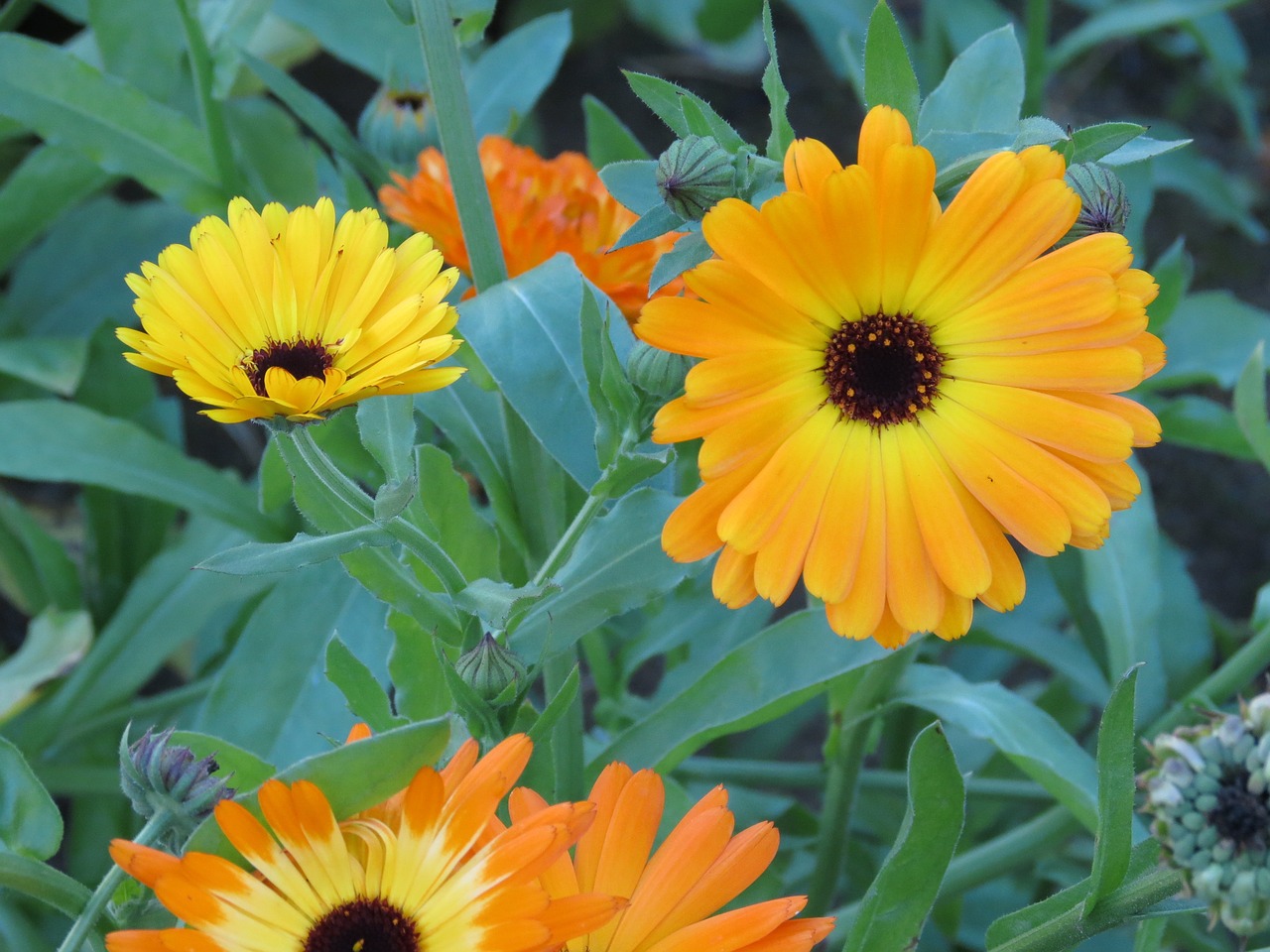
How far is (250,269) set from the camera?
70cm

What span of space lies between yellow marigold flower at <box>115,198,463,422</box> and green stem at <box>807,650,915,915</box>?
18.3 inches

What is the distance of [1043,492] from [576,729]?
422 mm

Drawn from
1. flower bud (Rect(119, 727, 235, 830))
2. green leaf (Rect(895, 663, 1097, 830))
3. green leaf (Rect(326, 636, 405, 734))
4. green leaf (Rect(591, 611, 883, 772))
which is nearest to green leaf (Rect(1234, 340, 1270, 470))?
green leaf (Rect(895, 663, 1097, 830))

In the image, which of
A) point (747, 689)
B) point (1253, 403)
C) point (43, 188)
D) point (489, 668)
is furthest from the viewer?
point (43, 188)

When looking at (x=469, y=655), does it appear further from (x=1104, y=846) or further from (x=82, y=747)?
(x=82, y=747)

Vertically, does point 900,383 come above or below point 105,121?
below

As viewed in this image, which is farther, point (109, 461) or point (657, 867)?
point (109, 461)

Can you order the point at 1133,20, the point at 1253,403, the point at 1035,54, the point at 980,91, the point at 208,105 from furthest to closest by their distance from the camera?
the point at 1133,20 → the point at 1035,54 → the point at 208,105 → the point at 1253,403 → the point at 980,91

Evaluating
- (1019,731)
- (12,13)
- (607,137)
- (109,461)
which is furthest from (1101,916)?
(12,13)

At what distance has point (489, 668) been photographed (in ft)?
2.32

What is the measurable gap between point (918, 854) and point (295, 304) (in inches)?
18.2

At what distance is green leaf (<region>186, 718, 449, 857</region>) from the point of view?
63cm

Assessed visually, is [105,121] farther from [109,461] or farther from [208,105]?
[109,461]

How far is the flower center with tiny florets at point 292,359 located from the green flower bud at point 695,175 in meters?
0.20
